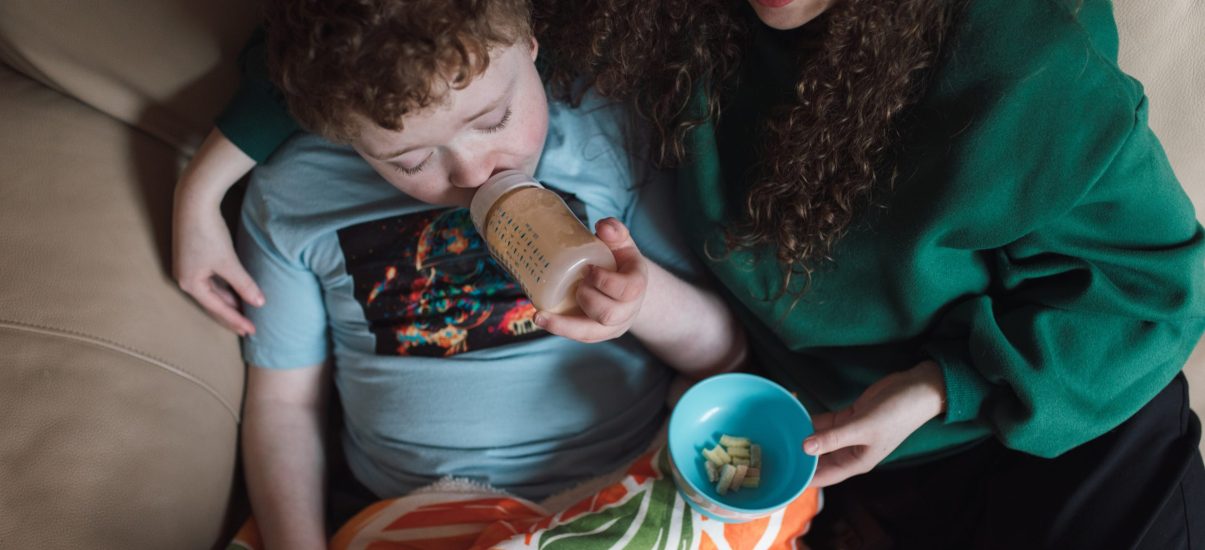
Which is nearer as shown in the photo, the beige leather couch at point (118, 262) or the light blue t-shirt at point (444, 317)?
the beige leather couch at point (118, 262)

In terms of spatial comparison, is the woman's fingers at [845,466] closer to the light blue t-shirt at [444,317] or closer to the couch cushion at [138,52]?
the light blue t-shirt at [444,317]

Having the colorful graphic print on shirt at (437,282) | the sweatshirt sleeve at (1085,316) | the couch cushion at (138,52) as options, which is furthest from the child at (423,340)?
the sweatshirt sleeve at (1085,316)

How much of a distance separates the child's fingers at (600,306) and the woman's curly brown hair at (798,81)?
22 centimetres

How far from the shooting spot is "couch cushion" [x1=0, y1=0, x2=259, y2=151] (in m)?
0.94

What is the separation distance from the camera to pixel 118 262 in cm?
95

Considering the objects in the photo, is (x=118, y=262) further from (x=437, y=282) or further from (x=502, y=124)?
(x=502, y=124)

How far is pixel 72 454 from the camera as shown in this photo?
0.82 m

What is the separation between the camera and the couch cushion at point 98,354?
2.65 feet

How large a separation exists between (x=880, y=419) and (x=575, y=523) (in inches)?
13.8

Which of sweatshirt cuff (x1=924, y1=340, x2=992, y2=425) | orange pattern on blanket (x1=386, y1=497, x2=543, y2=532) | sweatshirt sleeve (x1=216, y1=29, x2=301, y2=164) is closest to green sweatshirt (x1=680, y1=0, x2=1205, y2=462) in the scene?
sweatshirt cuff (x1=924, y1=340, x2=992, y2=425)

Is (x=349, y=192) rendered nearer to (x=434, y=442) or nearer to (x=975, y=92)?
(x=434, y=442)

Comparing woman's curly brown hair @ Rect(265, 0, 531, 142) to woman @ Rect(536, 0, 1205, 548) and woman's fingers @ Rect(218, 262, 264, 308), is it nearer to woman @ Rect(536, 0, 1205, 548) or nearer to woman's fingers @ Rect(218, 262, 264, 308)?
woman @ Rect(536, 0, 1205, 548)

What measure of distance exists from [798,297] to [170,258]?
800 millimetres

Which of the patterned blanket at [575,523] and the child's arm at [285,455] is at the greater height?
the patterned blanket at [575,523]
